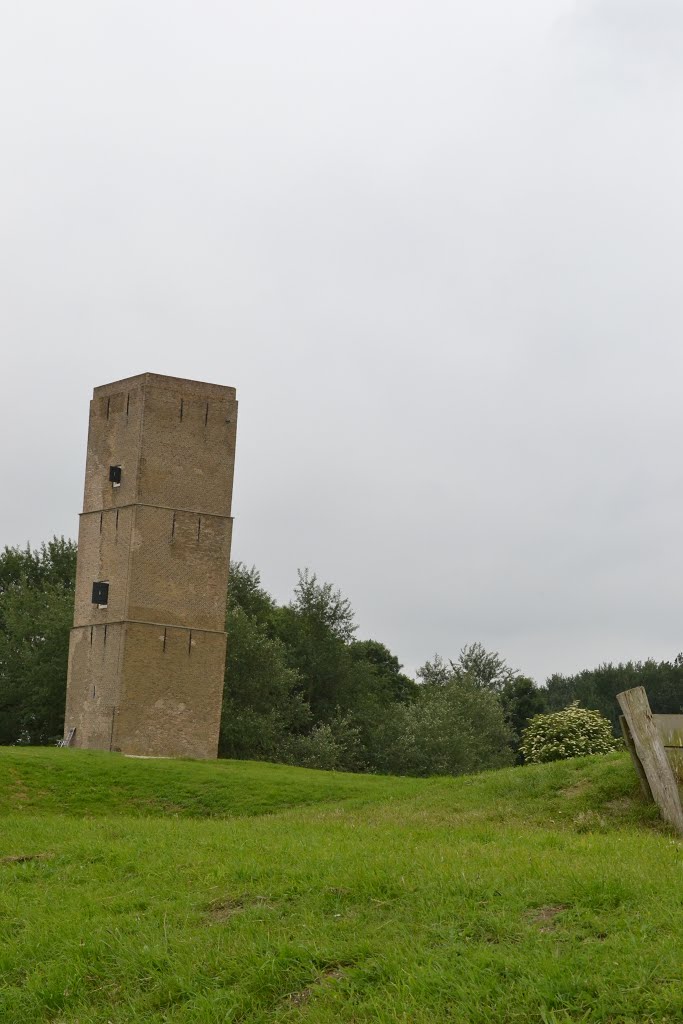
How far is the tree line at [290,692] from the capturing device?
48.0 metres

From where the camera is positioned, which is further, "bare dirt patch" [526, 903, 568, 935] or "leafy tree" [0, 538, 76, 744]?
"leafy tree" [0, 538, 76, 744]

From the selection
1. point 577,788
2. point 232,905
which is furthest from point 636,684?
point 232,905

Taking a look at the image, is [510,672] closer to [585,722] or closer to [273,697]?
[273,697]

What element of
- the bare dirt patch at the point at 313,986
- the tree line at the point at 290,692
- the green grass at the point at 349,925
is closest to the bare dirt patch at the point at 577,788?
the green grass at the point at 349,925

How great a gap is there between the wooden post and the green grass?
1.52 feet

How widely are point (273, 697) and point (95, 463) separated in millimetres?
17989

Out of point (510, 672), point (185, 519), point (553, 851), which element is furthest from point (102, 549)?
point (510, 672)

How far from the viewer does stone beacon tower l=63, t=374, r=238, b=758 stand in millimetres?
34844

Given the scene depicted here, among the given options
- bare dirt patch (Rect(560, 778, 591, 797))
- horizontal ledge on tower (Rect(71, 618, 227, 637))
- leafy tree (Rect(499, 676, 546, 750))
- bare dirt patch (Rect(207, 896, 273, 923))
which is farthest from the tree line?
bare dirt patch (Rect(207, 896, 273, 923))

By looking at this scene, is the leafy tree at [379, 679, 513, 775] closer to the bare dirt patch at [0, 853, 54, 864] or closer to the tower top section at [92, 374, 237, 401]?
the tower top section at [92, 374, 237, 401]

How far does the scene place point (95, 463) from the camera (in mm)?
36969

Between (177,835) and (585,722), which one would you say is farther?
(585,722)

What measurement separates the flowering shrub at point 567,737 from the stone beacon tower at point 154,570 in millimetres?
9920

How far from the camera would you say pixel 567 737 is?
35500mm
